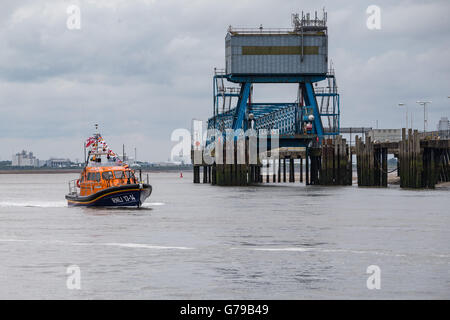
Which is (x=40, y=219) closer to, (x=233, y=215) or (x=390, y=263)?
(x=233, y=215)

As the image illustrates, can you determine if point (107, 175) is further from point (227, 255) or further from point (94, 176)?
point (227, 255)

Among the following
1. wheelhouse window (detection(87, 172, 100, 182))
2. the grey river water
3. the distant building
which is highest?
the distant building

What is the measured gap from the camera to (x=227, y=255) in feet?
85.4

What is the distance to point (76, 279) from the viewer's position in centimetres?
2108

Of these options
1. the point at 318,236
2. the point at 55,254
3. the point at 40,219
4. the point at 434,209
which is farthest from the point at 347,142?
the point at 55,254

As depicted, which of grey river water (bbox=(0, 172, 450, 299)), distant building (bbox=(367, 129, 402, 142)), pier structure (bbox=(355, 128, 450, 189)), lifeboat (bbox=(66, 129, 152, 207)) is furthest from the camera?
distant building (bbox=(367, 129, 402, 142))

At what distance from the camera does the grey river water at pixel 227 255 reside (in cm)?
1948

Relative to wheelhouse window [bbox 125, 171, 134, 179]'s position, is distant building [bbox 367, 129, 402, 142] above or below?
above

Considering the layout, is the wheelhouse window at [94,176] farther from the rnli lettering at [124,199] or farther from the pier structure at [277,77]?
the pier structure at [277,77]

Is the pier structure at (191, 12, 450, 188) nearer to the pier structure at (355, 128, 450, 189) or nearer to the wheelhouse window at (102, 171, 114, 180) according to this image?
the pier structure at (355, 128, 450, 189)

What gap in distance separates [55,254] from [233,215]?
794 inches

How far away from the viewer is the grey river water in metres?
19.5

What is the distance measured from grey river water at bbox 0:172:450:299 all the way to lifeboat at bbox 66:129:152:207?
10.6ft

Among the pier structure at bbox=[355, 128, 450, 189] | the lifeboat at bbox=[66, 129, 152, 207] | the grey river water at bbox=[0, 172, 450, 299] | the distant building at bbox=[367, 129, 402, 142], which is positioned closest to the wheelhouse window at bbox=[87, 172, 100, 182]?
→ the lifeboat at bbox=[66, 129, 152, 207]
